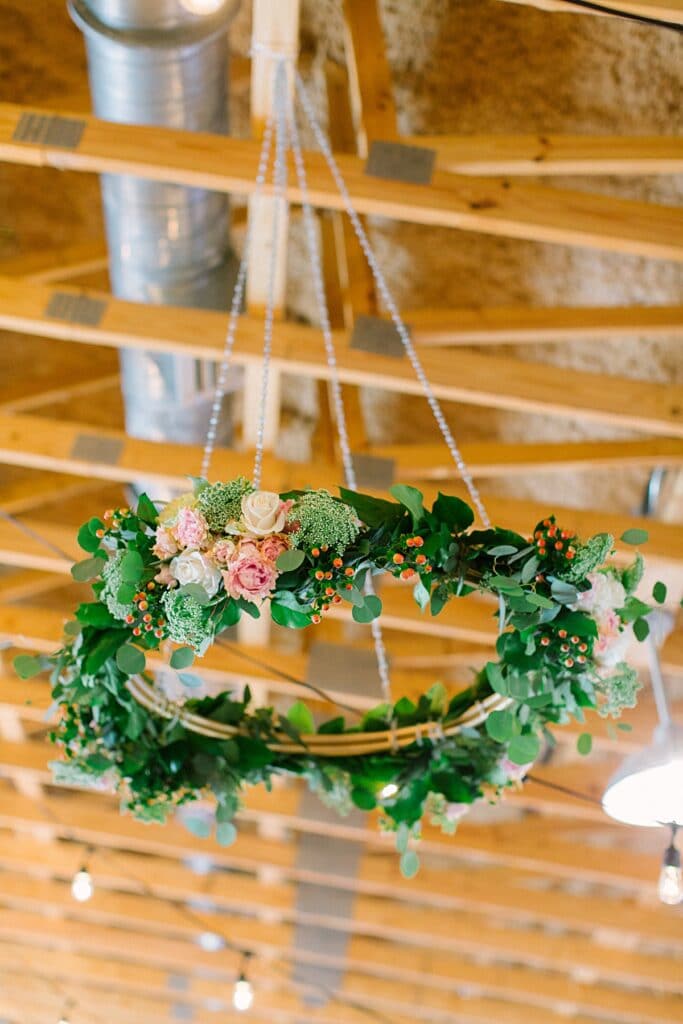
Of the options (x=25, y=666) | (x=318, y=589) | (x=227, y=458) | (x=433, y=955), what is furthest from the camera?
(x=433, y=955)

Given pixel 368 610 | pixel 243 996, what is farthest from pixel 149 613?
pixel 243 996

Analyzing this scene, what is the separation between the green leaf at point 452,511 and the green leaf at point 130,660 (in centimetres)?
65

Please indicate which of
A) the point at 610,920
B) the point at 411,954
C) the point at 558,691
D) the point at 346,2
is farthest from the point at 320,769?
the point at 411,954

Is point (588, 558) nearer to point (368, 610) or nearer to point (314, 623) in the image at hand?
point (368, 610)

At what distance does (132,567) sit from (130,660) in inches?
9.0

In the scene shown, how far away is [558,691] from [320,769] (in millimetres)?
739

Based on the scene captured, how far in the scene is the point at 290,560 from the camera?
1.92m

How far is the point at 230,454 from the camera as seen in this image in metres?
3.39

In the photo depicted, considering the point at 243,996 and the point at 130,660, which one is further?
the point at 243,996

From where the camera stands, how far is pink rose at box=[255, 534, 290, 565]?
1947 millimetres

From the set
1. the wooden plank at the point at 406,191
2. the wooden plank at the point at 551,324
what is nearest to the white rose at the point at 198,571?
the wooden plank at the point at 406,191

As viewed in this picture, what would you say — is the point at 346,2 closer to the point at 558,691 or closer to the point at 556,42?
the point at 556,42

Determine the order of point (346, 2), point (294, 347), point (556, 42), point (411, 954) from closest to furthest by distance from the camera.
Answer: point (294, 347), point (346, 2), point (556, 42), point (411, 954)

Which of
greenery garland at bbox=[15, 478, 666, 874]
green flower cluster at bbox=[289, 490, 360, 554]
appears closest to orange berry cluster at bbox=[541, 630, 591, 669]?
greenery garland at bbox=[15, 478, 666, 874]
